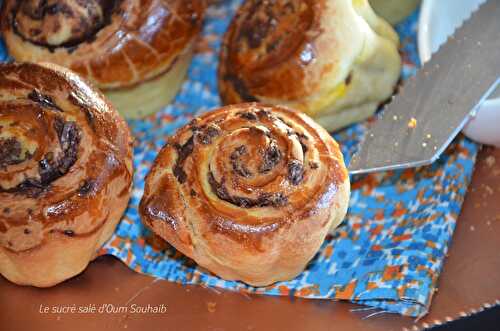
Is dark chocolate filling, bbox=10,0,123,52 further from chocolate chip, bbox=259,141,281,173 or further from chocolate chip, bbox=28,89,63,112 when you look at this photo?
chocolate chip, bbox=259,141,281,173

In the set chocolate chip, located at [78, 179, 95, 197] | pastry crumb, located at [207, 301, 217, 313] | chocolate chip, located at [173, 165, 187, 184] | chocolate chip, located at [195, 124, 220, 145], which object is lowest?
pastry crumb, located at [207, 301, 217, 313]

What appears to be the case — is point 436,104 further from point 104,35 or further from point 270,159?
point 104,35

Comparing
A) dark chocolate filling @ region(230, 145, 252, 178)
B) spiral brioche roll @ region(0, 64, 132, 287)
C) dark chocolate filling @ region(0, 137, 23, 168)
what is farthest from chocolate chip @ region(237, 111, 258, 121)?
dark chocolate filling @ region(0, 137, 23, 168)

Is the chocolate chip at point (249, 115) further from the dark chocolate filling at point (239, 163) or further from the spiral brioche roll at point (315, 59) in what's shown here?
the spiral brioche roll at point (315, 59)

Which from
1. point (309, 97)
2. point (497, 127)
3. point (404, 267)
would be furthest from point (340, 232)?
point (497, 127)

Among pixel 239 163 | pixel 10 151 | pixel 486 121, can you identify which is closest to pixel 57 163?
pixel 10 151

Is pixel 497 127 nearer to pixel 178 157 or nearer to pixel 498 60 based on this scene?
pixel 498 60

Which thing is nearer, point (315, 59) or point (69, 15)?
point (315, 59)
